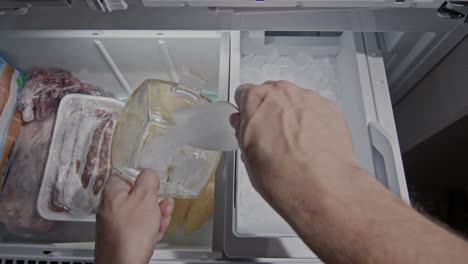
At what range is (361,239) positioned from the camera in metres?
0.43

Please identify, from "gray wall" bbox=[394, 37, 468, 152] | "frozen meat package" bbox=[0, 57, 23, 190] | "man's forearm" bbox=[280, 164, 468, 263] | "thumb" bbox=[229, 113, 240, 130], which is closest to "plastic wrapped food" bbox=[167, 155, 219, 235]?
"thumb" bbox=[229, 113, 240, 130]

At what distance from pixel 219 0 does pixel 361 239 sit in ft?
1.55

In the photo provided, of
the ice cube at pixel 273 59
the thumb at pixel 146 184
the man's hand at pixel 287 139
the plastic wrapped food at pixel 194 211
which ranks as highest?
the ice cube at pixel 273 59

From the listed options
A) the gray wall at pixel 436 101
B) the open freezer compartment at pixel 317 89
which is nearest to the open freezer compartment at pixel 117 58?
the open freezer compartment at pixel 317 89

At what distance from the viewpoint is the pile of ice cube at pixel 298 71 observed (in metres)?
0.98

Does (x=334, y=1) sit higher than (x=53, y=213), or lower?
higher

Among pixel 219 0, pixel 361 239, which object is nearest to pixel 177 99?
pixel 219 0

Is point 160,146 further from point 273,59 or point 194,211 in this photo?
point 273,59

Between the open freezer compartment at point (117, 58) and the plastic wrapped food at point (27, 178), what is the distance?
0.17 feet

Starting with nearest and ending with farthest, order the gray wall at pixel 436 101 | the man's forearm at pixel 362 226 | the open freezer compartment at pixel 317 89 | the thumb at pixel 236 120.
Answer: the man's forearm at pixel 362 226 → the thumb at pixel 236 120 → the open freezer compartment at pixel 317 89 → the gray wall at pixel 436 101

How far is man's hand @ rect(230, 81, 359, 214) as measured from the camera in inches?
18.9

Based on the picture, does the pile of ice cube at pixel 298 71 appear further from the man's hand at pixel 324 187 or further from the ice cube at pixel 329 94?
the man's hand at pixel 324 187

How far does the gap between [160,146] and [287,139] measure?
441mm

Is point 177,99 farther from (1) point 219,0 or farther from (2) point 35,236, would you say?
(2) point 35,236
